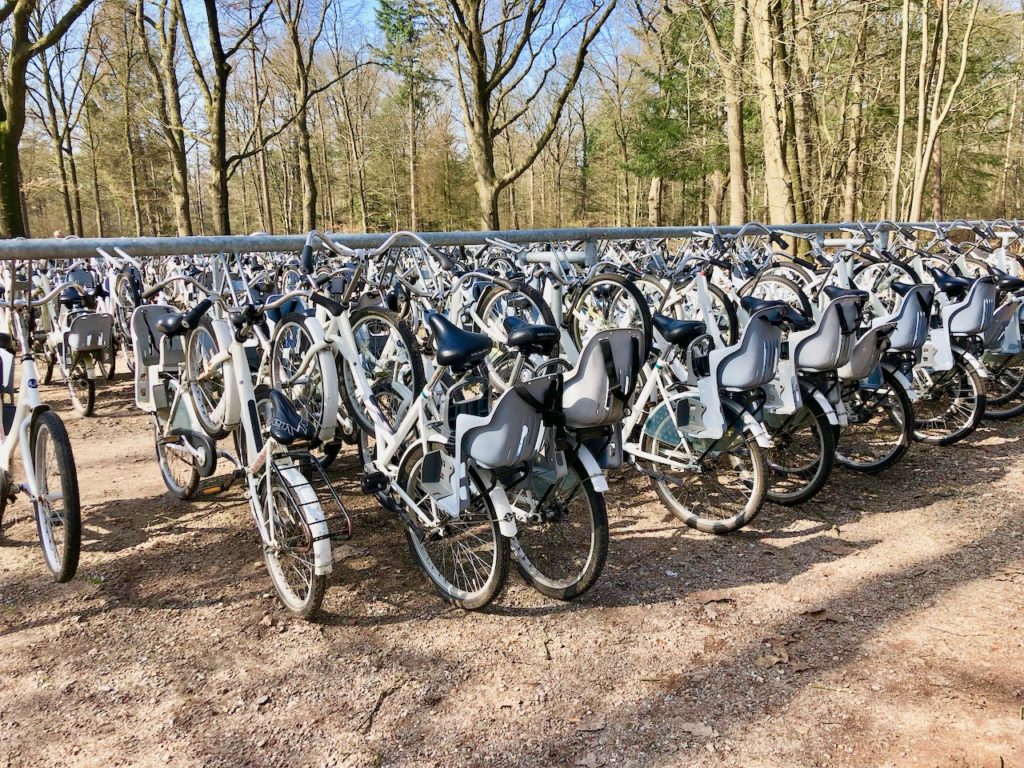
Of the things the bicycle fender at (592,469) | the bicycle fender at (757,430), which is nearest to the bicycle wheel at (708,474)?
the bicycle fender at (757,430)

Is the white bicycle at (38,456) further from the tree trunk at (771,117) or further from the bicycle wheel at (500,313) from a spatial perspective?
the tree trunk at (771,117)

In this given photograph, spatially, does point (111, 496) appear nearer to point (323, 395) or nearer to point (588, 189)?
point (323, 395)

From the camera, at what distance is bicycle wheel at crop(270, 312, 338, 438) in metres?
2.99

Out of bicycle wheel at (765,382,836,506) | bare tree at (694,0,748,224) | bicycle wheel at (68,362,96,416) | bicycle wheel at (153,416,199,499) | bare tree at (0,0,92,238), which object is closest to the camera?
bicycle wheel at (765,382,836,506)

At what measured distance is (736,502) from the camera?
11.0ft

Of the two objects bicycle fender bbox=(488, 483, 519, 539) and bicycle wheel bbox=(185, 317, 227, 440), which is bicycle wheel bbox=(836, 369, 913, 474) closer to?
bicycle fender bbox=(488, 483, 519, 539)

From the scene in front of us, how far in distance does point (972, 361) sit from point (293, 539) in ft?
13.6

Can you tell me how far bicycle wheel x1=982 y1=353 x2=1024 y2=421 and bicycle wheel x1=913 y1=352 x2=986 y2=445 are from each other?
390 millimetres

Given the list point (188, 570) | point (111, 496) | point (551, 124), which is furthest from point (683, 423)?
point (551, 124)

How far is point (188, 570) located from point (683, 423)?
230 cm

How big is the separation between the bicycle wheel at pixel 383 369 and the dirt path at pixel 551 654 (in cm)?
62

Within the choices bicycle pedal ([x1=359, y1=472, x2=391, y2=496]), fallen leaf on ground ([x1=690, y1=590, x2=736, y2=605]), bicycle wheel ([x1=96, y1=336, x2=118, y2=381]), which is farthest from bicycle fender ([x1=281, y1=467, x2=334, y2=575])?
bicycle wheel ([x1=96, y1=336, x2=118, y2=381])

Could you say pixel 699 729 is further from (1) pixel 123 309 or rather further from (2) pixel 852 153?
(2) pixel 852 153

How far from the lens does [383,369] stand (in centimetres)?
320
